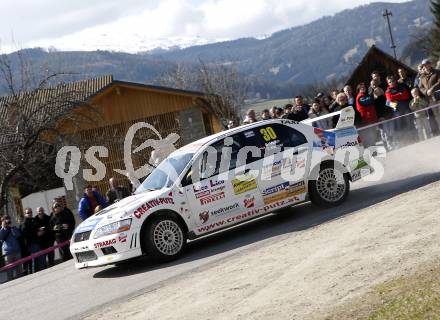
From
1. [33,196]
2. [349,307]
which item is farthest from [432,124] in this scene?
[33,196]

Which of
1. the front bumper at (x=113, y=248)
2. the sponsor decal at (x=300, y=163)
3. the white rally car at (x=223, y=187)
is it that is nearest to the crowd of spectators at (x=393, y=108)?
the white rally car at (x=223, y=187)

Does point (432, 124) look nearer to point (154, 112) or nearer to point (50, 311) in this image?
point (50, 311)

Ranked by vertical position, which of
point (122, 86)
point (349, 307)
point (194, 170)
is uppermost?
point (122, 86)

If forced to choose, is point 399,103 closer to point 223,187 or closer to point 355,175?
point 355,175

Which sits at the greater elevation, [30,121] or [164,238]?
[30,121]

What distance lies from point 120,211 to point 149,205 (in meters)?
0.50

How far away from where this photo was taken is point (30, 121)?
23.9m

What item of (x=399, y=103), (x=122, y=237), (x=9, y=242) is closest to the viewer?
(x=122, y=237)

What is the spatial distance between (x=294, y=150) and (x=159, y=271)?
3.49 m

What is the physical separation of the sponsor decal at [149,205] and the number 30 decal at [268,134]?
2.21 m

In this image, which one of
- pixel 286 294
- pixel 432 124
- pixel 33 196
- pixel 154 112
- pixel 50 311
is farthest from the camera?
pixel 154 112

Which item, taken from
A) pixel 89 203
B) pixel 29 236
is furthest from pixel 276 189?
pixel 29 236

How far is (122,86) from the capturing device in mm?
43594

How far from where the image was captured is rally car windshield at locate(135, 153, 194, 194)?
12.8 meters
